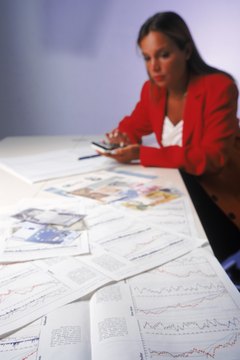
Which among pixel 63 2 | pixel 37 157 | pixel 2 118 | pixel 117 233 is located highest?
pixel 63 2

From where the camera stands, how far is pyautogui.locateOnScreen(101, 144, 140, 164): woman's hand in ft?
3.82

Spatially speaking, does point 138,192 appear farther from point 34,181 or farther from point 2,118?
point 2,118

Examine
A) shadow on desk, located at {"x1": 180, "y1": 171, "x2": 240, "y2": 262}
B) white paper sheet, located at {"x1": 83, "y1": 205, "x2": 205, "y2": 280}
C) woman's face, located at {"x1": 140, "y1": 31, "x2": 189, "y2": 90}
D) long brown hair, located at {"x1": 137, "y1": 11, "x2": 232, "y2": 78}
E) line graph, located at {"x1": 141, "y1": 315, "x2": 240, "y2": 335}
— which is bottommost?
shadow on desk, located at {"x1": 180, "y1": 171, "x2": 240, "y2": 262}

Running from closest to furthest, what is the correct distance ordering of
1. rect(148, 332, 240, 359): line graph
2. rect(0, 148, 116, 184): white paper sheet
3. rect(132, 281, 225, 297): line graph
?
rect(148, 332, 240, 359): line graph → rect(132, 281, 225, 297): line graph → rect(0, 148, 116, 184): white paper sheet

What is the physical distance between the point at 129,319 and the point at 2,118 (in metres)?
2.10

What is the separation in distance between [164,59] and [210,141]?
364mm

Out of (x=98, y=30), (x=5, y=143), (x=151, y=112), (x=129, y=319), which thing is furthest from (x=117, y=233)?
(x=98, y=30)

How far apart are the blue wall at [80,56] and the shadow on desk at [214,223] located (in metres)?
1.17

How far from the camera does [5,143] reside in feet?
5.19

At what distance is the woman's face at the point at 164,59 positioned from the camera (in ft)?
4.10

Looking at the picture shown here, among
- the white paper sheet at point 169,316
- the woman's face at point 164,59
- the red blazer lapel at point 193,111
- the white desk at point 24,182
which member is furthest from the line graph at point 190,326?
the woman's face at point 164,59

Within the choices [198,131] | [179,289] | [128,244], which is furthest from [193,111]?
[179,289]

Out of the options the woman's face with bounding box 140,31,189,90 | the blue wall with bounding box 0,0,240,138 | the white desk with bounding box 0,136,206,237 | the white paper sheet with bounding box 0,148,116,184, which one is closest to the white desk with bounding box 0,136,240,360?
the white desk with bounding box 0,136,206,237

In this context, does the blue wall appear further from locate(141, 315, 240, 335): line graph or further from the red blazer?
locate(141, 315, 240, 335): line graph
